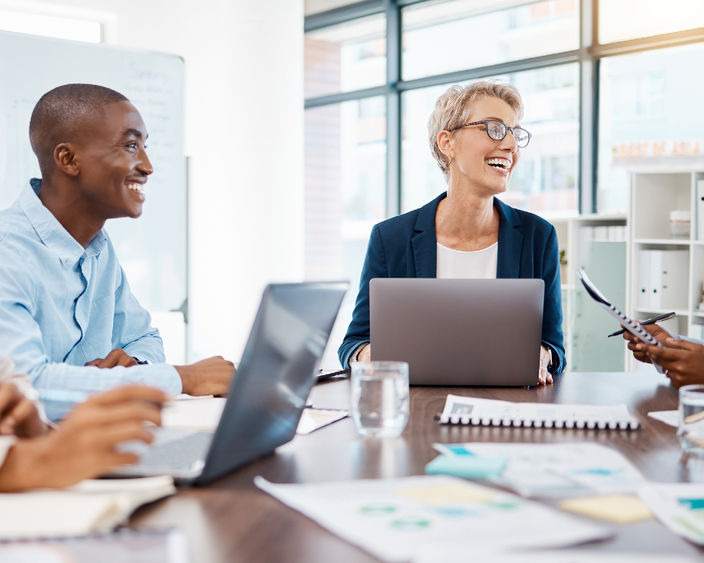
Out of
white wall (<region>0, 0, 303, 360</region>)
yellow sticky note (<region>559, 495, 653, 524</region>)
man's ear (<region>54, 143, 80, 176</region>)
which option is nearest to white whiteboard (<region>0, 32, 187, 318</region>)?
white wall (<region>0, 0, 303, 360</region>)

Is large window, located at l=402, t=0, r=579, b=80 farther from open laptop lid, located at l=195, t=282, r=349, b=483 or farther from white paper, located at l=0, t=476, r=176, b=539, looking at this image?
white paper, located at l=0, t=476, r=176, b=539

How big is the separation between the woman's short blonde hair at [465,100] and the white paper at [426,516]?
165cm

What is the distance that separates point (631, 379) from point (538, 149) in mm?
3709

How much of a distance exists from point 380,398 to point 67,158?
3.76 ft

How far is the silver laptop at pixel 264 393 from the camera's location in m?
0.90

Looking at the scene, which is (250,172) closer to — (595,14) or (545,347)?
(595,14)

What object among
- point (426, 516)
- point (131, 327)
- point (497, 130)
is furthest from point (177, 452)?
point (497, 130)

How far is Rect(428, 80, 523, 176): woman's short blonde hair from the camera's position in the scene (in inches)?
93.7

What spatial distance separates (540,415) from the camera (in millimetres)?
1316

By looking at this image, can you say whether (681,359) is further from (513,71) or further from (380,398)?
(513,71)

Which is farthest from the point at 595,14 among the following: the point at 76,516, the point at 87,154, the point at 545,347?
the point at 76,516

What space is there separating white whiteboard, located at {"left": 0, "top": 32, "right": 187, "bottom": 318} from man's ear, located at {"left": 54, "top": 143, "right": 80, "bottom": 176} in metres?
1.42

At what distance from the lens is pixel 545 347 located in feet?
6.61

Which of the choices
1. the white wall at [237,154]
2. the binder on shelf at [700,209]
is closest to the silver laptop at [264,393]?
the binder on shelf at [700,209]
